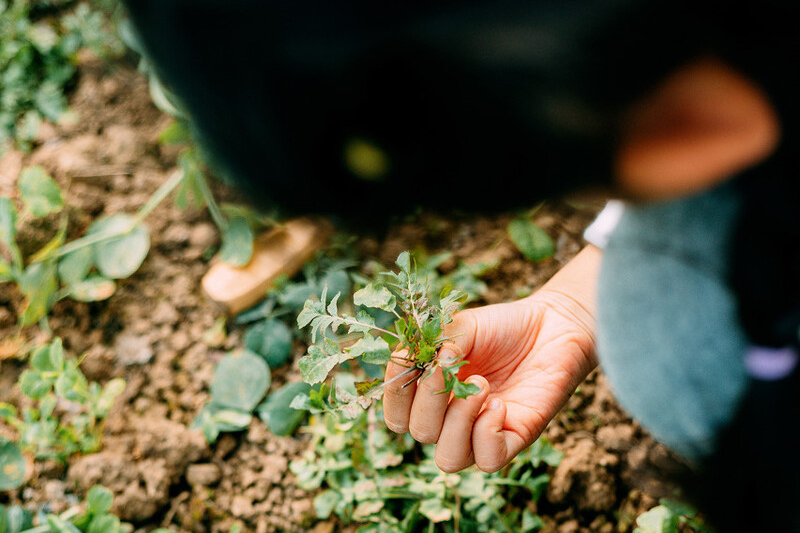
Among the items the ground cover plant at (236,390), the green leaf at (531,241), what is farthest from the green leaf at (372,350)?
the green leaf at (531,241)

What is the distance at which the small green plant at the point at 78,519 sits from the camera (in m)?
1.08

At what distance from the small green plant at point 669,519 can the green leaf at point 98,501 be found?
0.99m

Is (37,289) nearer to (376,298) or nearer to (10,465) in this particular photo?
(10,465)

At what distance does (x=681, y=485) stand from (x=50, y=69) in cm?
212

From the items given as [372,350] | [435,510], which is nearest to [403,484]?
[435,510]

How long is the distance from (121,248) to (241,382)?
1.68 ft

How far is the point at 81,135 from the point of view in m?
1.74

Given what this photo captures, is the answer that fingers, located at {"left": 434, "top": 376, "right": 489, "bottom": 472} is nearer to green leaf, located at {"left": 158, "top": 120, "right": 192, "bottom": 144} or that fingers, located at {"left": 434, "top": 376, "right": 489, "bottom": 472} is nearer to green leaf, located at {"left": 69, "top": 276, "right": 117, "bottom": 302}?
green leaf, located at {"left": 69, "top": 276, "right": 117, "bottom": 302}

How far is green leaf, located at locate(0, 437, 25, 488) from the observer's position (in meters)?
1.15

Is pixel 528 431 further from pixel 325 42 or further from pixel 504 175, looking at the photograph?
pixel 325 42

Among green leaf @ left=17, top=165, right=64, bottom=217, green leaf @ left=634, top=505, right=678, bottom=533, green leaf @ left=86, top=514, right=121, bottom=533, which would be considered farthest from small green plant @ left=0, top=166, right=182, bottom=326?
green leaf @ left=634, top=505, right=678, bottom=533

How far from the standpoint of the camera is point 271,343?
4.39 feet

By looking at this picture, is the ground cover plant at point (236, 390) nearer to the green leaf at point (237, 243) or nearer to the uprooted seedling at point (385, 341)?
the green leaf at point (237, 243)

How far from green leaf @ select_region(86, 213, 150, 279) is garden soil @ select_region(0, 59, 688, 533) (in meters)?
0.06
